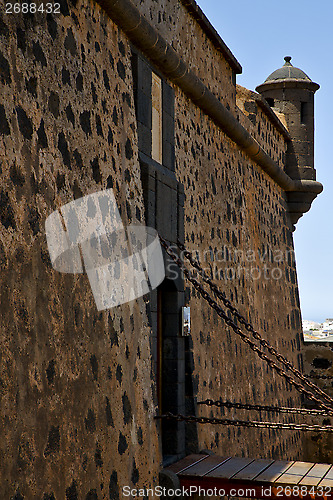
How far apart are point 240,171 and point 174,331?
11.1 ft

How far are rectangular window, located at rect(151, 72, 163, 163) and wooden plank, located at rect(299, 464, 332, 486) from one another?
9.04ft

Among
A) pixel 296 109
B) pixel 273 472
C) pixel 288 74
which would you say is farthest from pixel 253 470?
pixel 288 74

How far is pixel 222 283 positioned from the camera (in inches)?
295

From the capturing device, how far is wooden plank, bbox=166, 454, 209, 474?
5.14 meters

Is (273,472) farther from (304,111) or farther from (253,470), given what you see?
(304,111)

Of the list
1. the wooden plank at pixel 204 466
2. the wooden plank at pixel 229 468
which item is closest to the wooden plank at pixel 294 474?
the wooden plank at pixel 229 468

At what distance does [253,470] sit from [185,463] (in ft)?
2.35

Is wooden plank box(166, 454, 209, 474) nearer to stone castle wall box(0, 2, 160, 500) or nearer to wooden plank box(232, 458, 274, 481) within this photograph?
wooden plank box(232, 458, 274, 481)

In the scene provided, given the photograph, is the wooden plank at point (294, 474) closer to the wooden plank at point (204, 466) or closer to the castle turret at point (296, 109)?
the wooden plank at point (204, 466)

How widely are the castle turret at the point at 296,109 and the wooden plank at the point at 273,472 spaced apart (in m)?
7.40

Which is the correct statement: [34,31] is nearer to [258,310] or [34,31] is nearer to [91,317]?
[91,317]

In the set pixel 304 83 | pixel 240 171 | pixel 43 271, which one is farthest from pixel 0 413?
pixel 304 83

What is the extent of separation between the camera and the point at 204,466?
17.2ft

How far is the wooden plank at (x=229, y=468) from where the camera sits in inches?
190
